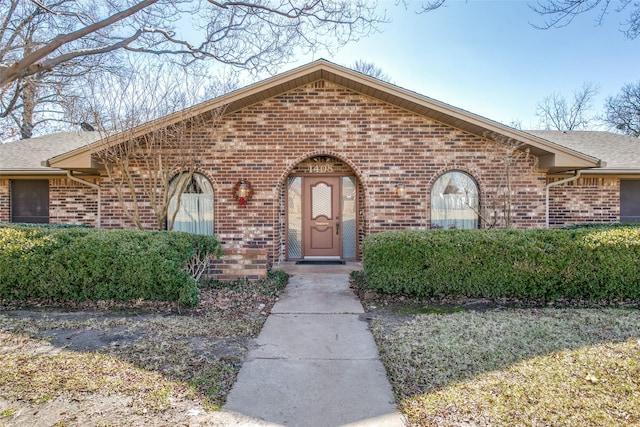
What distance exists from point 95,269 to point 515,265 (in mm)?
6580

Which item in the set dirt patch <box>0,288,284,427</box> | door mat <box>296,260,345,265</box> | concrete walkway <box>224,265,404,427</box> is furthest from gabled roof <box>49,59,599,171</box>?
concrete walkway <box>224,265,404,427</box>

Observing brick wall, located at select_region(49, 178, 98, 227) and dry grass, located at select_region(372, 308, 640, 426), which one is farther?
brick wall, located at select_region(49, 178, 98, 227)

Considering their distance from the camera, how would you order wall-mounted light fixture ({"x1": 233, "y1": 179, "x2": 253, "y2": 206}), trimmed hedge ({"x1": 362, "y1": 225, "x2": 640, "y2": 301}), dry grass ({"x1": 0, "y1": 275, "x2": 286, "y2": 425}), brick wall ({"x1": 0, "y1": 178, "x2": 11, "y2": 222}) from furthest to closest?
brick wall ({"x1": 0, "y1": 178, "x2": 11, "y2": 222}), wall-mounted light fixture ({"x1": 233, "y1": 179, "x2": 253, "y2": 206}), trimmed hedge ({"x1": 362, "y1": 225, "x2": 640, "y2": 301}), dry grass ({"x1": 0, "y1": 275, "x2": 286, "y2": 425})

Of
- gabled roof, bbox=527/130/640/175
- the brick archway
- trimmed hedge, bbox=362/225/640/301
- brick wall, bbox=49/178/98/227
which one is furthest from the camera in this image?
the brick archway

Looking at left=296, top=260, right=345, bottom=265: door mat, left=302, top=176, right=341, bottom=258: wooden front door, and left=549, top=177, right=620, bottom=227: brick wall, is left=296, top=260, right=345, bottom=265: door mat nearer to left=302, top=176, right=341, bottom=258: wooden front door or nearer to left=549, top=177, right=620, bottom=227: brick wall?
Answer: left=302, top=176, right=341, bottom=258: wooden front door

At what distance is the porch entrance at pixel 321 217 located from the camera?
10086 mm

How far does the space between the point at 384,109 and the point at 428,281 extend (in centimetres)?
452

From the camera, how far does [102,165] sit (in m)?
8.67

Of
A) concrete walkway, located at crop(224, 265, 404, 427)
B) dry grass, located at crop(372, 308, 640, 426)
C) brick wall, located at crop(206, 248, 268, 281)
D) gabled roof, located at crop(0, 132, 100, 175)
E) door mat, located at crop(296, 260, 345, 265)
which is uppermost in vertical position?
gabled roof, located at crop(0, 132, 100, 175)

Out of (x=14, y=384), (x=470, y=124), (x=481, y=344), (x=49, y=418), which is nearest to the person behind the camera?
(x=49, y=418)

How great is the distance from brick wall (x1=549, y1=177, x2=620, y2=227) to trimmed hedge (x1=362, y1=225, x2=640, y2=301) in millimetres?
3319

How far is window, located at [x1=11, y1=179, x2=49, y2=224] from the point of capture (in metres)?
9.98

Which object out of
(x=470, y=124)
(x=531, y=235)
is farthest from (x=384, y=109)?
(x=531, y=235)

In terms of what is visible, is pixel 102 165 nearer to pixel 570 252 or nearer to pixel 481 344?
pixel 481 344
